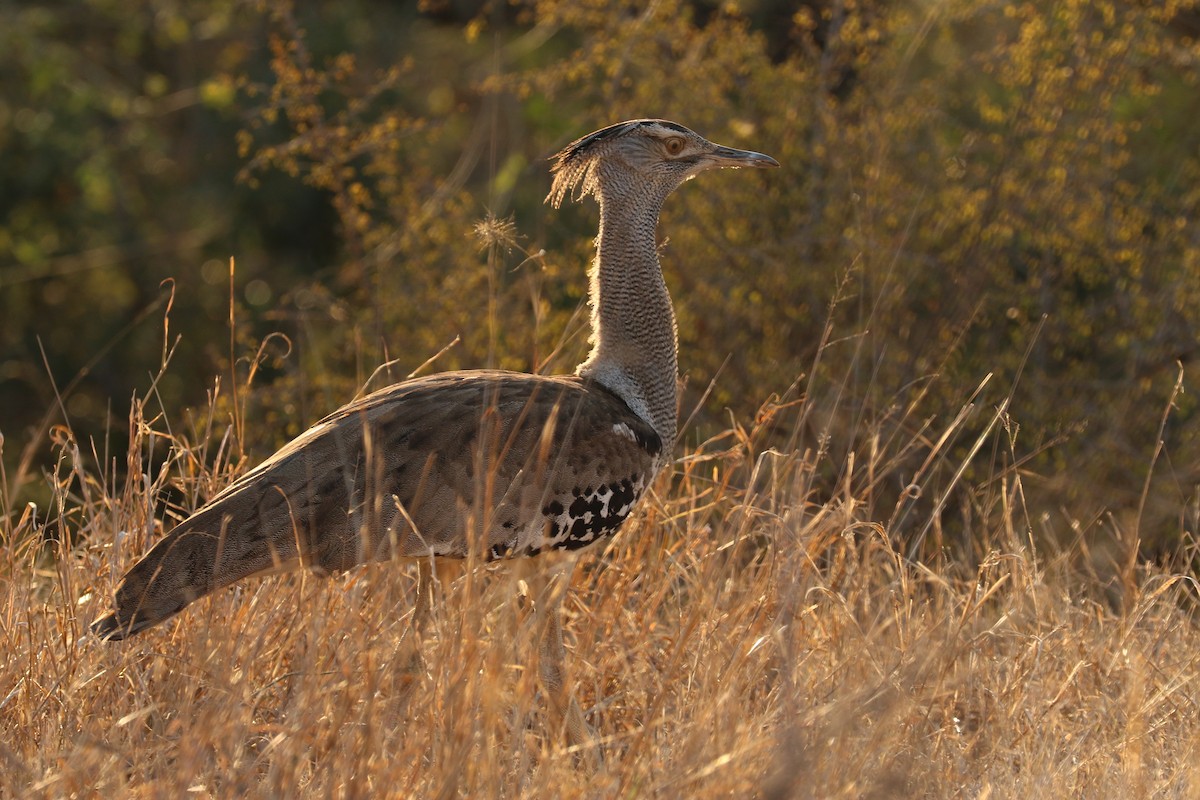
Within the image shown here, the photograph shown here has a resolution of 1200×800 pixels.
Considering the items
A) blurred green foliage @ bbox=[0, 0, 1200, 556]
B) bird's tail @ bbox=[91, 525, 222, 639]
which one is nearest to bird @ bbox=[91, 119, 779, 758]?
bird's tail @ bbox=[91, 525, 222, 639]

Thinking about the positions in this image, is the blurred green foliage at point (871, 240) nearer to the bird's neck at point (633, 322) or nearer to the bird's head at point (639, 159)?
the bird's head at point (639, 159)

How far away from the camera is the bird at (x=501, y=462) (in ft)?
10.6

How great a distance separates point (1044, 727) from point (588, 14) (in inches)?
149

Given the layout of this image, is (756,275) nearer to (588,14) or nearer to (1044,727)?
(588,14)

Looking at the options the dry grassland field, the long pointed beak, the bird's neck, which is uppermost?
the long pointed beak

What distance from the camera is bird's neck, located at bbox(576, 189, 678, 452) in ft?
13.0

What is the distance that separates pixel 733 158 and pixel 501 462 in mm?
1282

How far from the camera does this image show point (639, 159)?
4.09 metres

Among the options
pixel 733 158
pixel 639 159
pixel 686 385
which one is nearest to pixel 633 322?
pixel 639 159

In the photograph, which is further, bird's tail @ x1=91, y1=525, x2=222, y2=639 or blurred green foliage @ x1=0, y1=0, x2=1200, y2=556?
blurred green foliage @ x1=0, y1=0, x2=1200, y2=556

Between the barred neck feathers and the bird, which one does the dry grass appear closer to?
the bird

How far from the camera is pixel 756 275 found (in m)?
6.04

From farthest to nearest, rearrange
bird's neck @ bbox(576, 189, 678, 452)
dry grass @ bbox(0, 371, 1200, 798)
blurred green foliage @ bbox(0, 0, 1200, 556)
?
blurred green foliage @ bbox(0, 0, 1200, 556) → bird's neck @ bbox(576, 189, 678, 452) → dry grass @ bbox(0, 371, 1200, 798)

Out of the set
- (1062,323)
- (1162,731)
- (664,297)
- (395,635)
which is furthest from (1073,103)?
(395,635)
